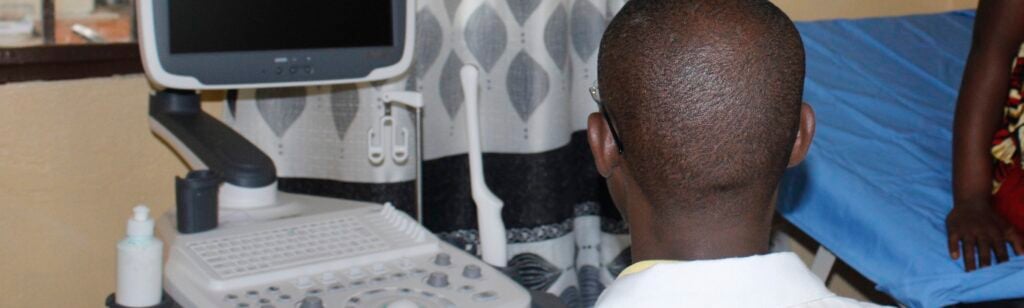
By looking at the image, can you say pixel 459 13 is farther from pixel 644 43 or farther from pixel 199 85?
pixel 644 43

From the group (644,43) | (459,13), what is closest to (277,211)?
(459,13)

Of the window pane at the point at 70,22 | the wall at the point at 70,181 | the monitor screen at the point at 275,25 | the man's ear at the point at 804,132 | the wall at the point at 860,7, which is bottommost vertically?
the wall at the point at 70,181

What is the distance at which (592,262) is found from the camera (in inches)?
79.9

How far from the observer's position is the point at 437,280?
47.9 inches

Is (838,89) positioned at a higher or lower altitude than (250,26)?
lower

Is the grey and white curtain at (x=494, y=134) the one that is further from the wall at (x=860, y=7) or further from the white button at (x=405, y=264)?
the wall at (x=860, y=7)

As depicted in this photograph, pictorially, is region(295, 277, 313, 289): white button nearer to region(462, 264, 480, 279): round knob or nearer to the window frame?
region(462, 264, 480, 279): round knob

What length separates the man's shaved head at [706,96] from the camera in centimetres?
84

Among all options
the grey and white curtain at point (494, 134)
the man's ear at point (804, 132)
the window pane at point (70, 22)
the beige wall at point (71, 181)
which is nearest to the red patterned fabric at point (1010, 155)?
the grey and white curtain at point (494, 134)

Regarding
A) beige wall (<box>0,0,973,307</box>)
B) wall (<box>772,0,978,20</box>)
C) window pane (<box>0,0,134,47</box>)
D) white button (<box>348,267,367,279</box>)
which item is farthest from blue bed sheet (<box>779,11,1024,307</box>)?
window pane (<box>0,0,134,47</box>)

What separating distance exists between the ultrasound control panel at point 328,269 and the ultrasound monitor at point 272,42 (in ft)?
0.66

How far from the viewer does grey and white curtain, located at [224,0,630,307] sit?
5.56 feet

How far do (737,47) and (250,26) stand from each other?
2.50 feet

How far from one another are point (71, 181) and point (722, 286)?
1063 mm
